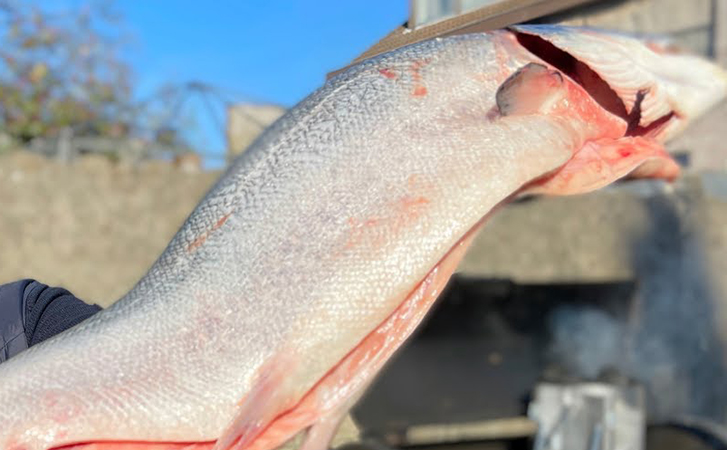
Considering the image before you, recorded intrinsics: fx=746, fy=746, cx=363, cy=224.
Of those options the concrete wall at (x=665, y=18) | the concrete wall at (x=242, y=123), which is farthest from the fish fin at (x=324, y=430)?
the concrete wall at (x=242, y=123)

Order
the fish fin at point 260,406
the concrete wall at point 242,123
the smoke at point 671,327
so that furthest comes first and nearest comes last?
the concrete wall at point 242,123 < the smoke at point 671,327 < the fish fin at point 260,406

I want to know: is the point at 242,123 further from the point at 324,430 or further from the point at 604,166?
the point at 324,430

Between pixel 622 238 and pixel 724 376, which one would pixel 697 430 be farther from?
pixel 622 238

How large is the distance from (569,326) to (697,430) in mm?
1543

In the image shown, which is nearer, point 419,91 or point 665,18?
point 419,91

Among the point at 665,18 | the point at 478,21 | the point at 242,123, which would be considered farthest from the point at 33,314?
the point at 242,123

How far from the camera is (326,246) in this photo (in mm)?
1046

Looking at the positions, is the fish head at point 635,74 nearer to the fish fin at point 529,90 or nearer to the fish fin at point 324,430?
the fish fin at point 529,90

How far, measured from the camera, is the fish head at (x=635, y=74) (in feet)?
3.98

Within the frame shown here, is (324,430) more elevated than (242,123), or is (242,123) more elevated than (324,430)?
(324,430)

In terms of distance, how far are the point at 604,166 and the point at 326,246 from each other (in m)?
0.50

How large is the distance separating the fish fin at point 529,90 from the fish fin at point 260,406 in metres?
0.52

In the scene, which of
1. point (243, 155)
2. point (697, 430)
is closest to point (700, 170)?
point (697, 430)

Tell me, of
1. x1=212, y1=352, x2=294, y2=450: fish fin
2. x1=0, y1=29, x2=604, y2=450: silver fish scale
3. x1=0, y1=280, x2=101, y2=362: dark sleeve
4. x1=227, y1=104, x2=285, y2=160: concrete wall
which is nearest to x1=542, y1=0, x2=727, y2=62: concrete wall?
x1=0, y1=29, x2=604, y2=450: silver fish scale
